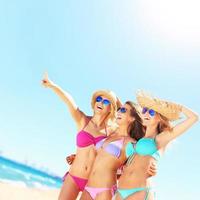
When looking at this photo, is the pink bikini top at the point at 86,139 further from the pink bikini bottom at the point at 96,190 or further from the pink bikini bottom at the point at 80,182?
the pink bikini bottom at the point at 96,190

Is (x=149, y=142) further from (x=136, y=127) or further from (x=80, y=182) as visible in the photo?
(x=80, y=182)

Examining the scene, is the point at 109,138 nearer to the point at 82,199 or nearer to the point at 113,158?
the point at 113,158

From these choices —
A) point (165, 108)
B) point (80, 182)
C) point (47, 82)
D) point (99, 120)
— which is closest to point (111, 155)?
point (80, 182)

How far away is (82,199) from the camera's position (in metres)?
7.17

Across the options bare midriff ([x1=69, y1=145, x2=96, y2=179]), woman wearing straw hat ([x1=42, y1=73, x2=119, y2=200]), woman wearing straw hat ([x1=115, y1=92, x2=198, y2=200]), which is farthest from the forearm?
woman wearing straw hat ([x1=115, y1=92, x2=198, y2=200])

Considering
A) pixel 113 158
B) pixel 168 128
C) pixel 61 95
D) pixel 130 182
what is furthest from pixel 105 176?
pixel 61 95

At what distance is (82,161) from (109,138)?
0.64m

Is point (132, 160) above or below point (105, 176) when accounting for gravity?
above

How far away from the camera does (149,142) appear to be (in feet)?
21.0

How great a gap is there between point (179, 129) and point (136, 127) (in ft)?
3.96

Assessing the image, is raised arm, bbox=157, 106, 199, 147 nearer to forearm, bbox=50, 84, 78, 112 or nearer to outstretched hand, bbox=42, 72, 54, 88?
forearm, bbox=50, 84, 78, 112

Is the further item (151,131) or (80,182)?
(80,182)

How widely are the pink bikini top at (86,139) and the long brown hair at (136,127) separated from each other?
550 mm

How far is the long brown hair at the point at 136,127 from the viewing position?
7.48 metres
